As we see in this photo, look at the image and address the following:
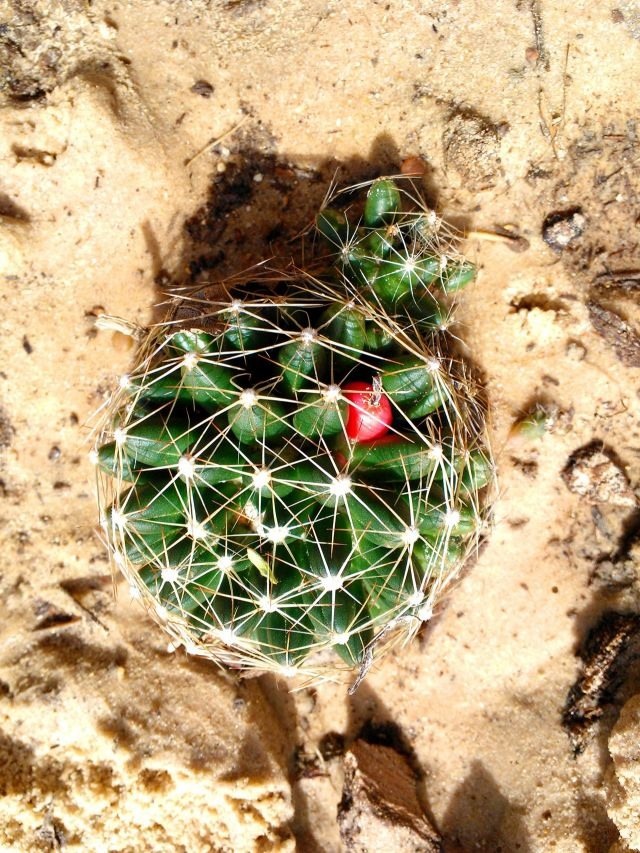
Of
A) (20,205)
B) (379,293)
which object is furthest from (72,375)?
(379,293)

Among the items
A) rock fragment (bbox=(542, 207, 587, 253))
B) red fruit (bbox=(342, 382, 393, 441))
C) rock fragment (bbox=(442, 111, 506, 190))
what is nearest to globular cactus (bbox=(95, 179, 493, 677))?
red fruit (bbox=(342, 382, 393, 441))

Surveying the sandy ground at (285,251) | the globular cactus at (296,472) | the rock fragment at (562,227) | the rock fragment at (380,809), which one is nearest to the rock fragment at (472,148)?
the sandy ground at (285,251)

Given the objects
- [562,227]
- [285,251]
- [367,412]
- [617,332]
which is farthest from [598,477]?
[285,251]

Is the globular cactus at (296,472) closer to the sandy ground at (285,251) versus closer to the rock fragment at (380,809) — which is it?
the sandy ground at (285,251)

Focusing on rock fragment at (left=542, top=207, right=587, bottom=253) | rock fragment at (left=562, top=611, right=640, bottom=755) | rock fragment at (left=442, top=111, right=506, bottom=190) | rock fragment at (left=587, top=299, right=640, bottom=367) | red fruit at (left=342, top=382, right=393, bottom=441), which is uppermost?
rock fragment at (left=442, top=111, right=506, bottom=190)

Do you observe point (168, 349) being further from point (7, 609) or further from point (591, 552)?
point (591, 552)

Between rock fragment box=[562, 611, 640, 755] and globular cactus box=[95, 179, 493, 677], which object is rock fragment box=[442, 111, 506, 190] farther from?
rock fragment box=[562, 611, 640, 755]
